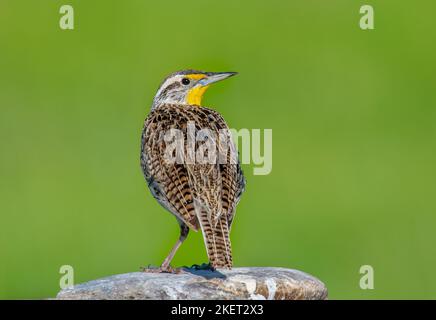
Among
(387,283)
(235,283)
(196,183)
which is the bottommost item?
(387,283)

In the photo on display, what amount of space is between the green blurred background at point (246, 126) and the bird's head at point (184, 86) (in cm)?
176

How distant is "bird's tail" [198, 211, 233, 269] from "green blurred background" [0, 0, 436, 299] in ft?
7.92

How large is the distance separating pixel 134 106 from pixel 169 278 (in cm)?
527

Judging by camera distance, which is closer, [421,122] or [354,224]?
[354,224]

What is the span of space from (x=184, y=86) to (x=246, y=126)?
3.50 m

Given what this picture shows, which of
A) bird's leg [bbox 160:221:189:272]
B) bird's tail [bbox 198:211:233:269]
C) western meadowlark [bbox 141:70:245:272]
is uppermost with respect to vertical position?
western meadowlark [bbox 141:70:245:272]

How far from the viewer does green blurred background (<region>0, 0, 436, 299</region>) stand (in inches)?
416

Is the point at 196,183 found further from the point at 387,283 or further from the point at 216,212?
the point at 387,283

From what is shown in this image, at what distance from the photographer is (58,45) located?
563 inches

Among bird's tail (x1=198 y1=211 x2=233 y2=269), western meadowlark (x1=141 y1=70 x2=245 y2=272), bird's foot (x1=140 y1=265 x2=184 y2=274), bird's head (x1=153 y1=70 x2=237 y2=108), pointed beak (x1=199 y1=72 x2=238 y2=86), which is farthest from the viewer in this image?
bird's head (x1=153 y1=70 x2=237 y2=108)

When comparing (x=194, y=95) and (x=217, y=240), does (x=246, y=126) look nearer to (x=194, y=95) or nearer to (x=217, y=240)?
(x=194, y=95)

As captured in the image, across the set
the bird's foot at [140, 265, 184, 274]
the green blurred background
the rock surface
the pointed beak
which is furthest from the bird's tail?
the green blurred background

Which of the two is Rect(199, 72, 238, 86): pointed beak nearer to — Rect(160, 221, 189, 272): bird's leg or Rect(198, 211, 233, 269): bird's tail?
Rect(160, 221, 189, 272): bird's leg
